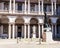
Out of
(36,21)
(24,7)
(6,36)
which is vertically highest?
(24,7)

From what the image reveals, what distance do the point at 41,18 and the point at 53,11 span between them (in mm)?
4144

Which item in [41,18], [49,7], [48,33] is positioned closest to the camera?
[48,33]

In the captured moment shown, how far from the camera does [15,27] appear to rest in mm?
52312

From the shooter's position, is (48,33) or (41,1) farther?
(41,1)

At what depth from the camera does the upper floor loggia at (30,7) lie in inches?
1996

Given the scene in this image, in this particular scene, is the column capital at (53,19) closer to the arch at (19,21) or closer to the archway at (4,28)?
the arch at (19,21)

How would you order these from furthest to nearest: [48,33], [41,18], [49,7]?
[49,7] → [41,18] → [48,33]

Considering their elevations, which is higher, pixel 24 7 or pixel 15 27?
pixel 24 7

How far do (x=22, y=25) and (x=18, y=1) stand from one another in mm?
5723

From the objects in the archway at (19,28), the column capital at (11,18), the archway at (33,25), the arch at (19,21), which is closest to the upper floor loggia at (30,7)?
the column capital at (11,18)

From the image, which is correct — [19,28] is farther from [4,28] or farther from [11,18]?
[11,18]

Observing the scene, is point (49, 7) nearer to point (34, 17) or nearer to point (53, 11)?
point (53, 11)

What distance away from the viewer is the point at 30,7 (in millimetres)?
53875

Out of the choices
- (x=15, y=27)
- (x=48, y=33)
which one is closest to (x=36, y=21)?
(x=15, y=27)
